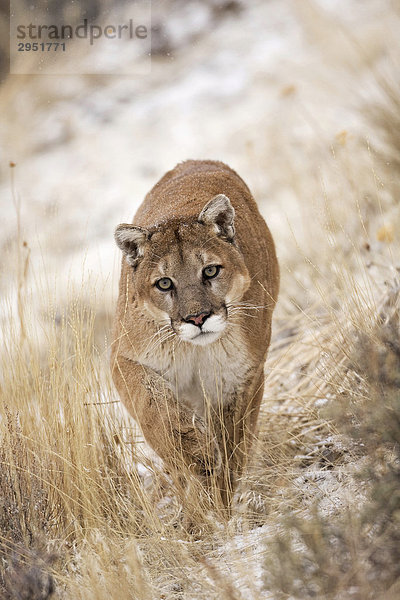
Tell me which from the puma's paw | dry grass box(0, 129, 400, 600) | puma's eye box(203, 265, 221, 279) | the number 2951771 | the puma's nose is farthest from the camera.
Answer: the number 2951771

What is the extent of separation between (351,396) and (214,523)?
43.7 inches

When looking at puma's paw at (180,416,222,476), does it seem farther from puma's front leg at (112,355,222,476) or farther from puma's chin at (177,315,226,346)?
puma's chin at (177,315,226,346)

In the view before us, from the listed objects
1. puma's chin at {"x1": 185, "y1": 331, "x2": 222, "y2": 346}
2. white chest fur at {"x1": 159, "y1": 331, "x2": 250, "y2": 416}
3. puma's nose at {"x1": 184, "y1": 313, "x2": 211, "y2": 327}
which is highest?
puma's nose at {"x1": 184, "y1": 313, "x2": 211, "y2": 327}

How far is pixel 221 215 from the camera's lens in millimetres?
4809

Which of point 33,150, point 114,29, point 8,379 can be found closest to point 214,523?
point 8,379

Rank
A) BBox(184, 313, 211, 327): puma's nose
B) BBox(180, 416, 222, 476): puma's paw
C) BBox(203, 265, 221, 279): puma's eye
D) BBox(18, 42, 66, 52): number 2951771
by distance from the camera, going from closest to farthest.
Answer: BBox(184, 313, 211, 327): puma's nose < BBox(203, 265, 221, 279): puma's eye < BBox(180, 416, 222, 476): puma's paw < BBox(18, 42, 66, 52): number 2951771

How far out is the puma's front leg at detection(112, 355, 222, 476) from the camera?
4.73 meters

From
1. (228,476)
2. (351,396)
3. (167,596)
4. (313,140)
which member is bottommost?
(167,596)

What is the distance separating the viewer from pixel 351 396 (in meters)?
4.36

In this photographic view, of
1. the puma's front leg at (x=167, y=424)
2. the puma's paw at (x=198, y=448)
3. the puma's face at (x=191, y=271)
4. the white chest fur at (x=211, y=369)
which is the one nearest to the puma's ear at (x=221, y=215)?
the puma's face at (x=191, y=271)

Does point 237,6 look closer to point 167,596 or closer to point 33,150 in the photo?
point 33,150

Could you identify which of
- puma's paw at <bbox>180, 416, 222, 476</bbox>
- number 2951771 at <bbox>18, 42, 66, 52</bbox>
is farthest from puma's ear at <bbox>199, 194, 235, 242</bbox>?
number 2951771 at <bbox>18, 42, 66, 52</bbox>

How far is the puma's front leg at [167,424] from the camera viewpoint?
4734 millimetres

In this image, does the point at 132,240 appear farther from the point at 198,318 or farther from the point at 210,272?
the point at 198,318
